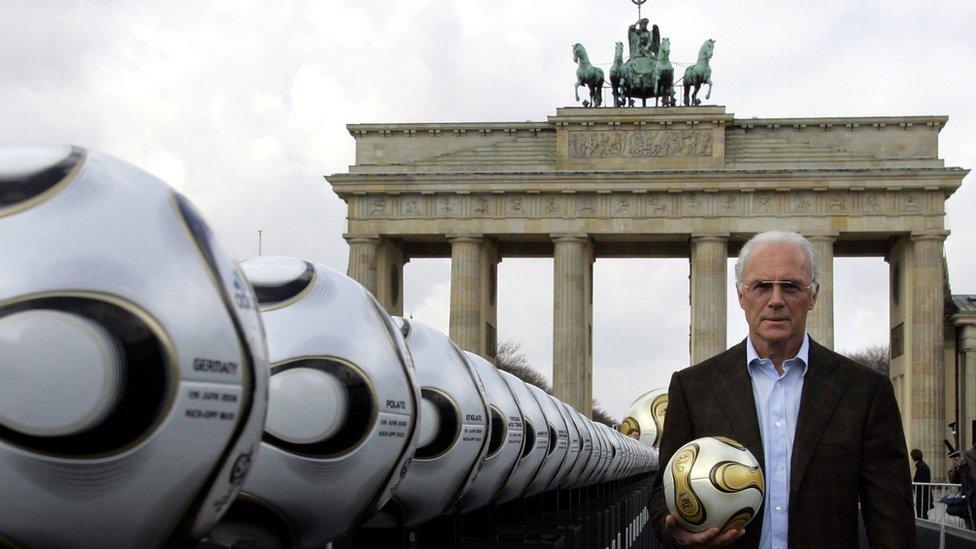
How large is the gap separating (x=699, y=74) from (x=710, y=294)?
9893mm

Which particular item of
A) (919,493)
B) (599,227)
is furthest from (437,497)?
(599,227)

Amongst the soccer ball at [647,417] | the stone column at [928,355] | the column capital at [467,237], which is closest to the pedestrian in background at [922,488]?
the soccer ball at [647,417]

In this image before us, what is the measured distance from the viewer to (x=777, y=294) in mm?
4727

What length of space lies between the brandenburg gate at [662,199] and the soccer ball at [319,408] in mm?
57854

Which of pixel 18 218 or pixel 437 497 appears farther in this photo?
pixel 437 497

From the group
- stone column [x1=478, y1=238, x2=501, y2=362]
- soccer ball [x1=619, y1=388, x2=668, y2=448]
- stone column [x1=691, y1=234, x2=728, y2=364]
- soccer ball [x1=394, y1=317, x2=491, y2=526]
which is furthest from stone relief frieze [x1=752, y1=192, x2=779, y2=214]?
soccer ball [x1=394, y1=317, x2=491, y2=526]

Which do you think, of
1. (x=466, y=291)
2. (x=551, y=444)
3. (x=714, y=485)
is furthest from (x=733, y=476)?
(x=466, y=291)

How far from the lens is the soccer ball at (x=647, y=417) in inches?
1115

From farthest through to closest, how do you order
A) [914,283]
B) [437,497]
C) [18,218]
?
[914,283]
[437,497]
[18,218]

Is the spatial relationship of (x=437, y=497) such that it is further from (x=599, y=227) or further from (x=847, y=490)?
(x=599, y=227)

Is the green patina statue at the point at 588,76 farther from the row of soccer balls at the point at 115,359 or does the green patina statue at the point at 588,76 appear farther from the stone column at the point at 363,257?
the row of soccer balls at the point at 115,359

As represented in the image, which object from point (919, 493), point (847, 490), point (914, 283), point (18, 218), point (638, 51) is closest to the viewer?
point (18, 218)

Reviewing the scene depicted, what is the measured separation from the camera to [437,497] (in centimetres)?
638

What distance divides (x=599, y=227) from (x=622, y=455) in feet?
144
